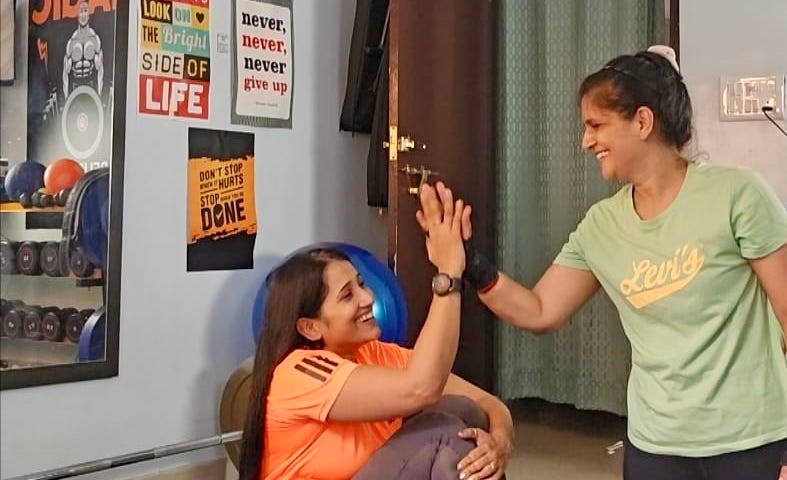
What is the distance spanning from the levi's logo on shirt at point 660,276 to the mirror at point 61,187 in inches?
50.0

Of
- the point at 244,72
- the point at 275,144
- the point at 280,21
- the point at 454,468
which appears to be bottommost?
the point at 454,468

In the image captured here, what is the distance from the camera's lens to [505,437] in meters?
1.74

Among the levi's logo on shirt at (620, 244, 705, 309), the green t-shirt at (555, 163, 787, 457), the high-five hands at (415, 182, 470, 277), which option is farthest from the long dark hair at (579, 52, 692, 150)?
the high-five hands at (415, 182, 470, 277)

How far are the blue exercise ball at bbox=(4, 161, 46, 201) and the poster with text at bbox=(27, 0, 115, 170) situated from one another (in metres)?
0.03

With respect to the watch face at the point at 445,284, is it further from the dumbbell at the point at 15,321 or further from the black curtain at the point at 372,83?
the black curtain at the point at 372,83

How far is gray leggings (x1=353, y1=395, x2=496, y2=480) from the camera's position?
1.54m

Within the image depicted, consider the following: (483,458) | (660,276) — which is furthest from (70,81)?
(660,276)

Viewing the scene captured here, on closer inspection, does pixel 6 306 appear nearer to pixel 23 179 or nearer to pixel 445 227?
pixel 23 179

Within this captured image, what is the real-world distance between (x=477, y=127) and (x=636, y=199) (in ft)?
5.84

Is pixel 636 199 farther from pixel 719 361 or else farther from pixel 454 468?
pixel 454 468

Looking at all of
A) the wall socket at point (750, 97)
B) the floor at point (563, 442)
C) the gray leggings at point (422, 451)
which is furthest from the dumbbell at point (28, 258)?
the wall socket at point (750, 97)

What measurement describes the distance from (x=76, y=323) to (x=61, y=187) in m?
0.34

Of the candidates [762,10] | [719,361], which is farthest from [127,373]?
[762,10]

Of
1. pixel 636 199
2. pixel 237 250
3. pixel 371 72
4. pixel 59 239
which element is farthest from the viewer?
pixel 371 72
